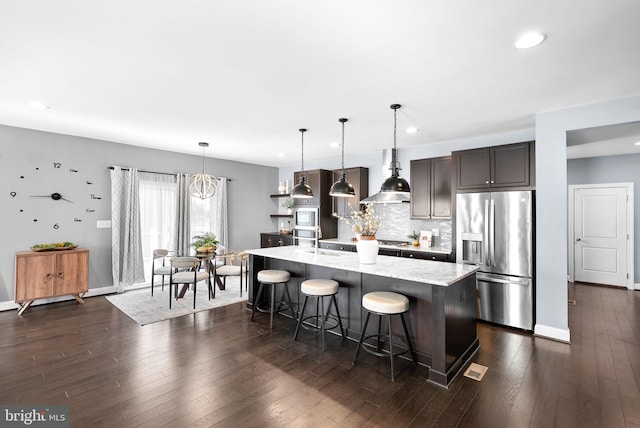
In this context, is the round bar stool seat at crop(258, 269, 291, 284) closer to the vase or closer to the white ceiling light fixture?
the vase

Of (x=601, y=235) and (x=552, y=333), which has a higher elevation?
(x=601, y=235)

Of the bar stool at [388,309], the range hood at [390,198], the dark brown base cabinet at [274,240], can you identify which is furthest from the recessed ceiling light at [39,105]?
the dark brown base cabinet at [274,240]

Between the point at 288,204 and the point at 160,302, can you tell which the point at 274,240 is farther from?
the point at 160,302

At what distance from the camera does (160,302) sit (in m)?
4.86

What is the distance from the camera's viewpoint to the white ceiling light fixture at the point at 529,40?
2106 millimetres

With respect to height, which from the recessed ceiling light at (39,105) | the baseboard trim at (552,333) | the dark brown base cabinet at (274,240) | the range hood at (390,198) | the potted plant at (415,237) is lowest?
the baseboard trim at (552,333)

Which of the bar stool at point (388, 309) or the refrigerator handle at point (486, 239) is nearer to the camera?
the bar stool at point (388, 309)

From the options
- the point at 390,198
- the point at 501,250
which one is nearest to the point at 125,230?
the point at 390,198

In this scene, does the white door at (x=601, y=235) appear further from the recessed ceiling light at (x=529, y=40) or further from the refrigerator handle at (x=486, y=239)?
the recessed ceiling light at (x=529, y=40)

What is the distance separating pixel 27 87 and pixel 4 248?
2.81 metres

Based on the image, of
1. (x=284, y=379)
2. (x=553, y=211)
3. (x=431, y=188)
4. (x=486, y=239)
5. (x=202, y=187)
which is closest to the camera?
(x=284, y=379)

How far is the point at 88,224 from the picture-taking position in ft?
17.1

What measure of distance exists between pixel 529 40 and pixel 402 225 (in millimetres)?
3958

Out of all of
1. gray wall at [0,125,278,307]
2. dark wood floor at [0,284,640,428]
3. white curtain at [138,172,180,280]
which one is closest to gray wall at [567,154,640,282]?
dark wood floor at [0,284,640,428]
